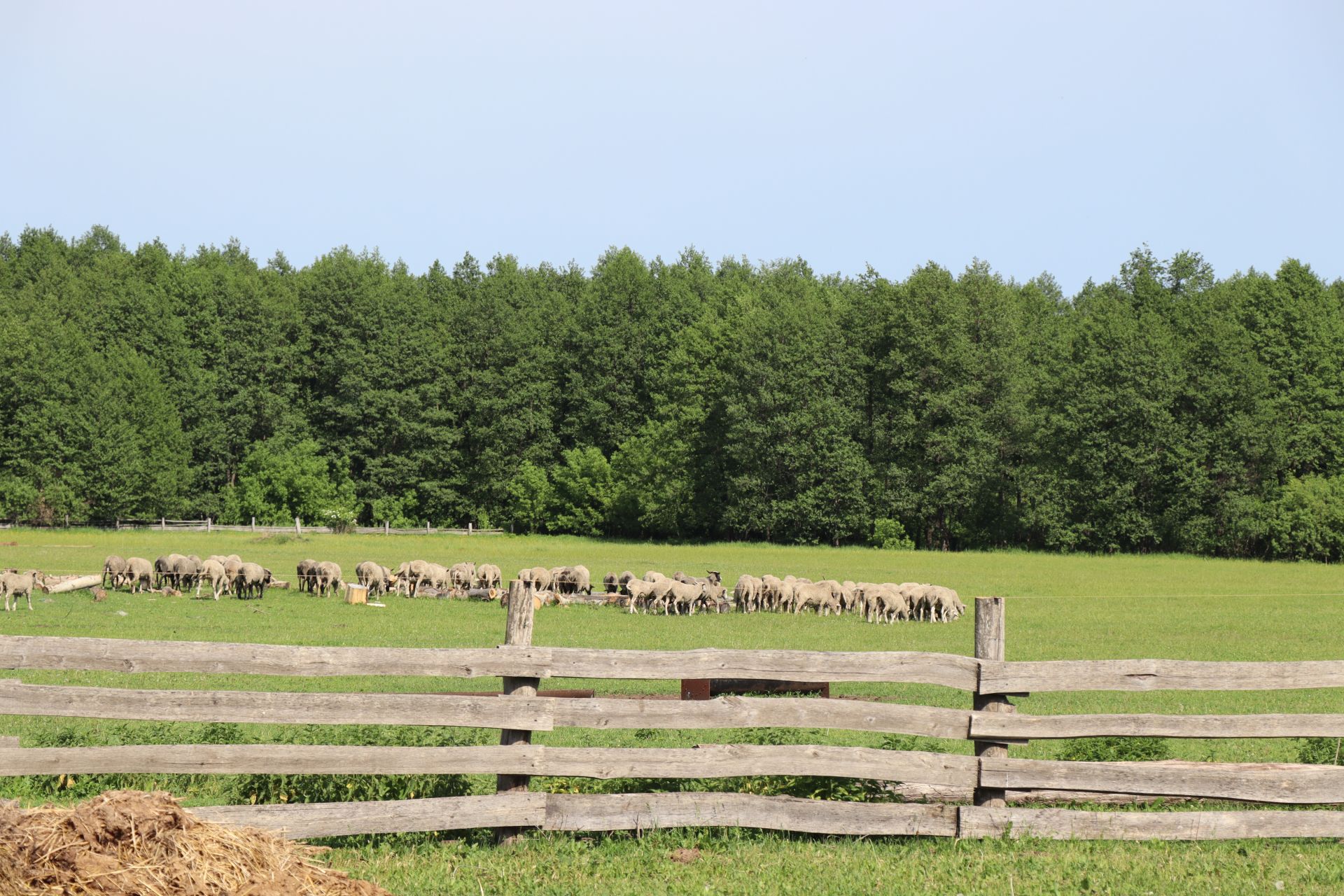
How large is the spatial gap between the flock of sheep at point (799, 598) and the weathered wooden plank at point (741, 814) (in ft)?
85.2

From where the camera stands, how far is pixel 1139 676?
9.67 meters

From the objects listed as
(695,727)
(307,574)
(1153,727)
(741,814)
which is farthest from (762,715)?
(307,574)

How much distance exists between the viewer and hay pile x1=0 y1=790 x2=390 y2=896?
6379mm

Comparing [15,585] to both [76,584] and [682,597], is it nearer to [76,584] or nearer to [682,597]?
[76,584]

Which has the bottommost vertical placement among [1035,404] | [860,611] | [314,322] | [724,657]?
[860,611]

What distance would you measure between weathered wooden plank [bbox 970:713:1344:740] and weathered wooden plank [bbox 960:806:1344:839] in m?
0.63

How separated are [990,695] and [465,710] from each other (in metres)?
4.34

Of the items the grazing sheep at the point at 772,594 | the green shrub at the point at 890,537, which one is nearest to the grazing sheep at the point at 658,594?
the grazing sheep at the point at 772,594

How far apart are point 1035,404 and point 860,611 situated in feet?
162

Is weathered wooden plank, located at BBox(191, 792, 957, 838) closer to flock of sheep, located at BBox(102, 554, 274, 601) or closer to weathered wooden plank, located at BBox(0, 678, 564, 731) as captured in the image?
weathered wooden plank, located at BBox(0, 678, 564, 731)

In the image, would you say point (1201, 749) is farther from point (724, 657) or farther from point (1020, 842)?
point (724, 657)

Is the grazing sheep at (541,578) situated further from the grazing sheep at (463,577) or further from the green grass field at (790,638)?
the green grass field at (790,638)

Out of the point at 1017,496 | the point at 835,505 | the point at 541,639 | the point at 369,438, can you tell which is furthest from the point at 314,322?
the point at 541,639

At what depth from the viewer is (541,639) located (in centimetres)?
2570
